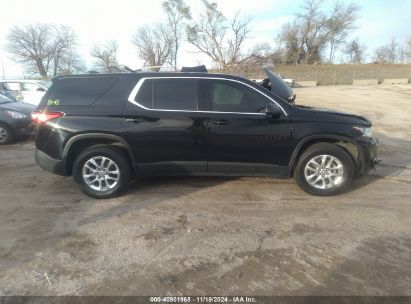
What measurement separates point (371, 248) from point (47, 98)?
4827 millimetres

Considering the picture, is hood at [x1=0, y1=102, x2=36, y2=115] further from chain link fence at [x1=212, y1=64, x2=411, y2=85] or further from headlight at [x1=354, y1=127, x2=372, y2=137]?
chain link fence at [x1=212, y1=64, x2=411, y2=85]

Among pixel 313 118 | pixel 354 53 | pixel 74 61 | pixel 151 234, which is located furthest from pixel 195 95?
pixel 354 53

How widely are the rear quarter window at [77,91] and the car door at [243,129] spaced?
1511mm

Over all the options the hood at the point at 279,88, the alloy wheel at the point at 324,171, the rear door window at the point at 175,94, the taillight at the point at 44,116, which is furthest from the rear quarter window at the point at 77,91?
the alloy wheel at the point at 324,171

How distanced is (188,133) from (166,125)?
34 centimetres

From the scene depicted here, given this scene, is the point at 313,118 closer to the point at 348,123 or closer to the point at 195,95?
the point at 348,123

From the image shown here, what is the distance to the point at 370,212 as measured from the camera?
4.73m

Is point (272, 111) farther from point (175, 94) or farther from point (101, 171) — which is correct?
point (101, 171)

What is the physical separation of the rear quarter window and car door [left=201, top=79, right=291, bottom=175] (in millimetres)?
1511

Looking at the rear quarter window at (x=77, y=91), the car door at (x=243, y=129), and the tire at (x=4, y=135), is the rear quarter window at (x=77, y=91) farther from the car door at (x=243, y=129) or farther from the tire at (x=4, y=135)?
the tire at (x=4, y=135)

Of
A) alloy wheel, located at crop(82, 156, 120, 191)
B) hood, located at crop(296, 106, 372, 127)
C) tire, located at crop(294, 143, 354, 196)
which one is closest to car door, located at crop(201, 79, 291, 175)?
tire, located at crop(294, 143, 354, 196)

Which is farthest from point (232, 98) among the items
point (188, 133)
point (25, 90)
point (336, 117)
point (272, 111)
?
point (25, 90)

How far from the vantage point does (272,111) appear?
5.07m

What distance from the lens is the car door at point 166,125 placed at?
203 inches
